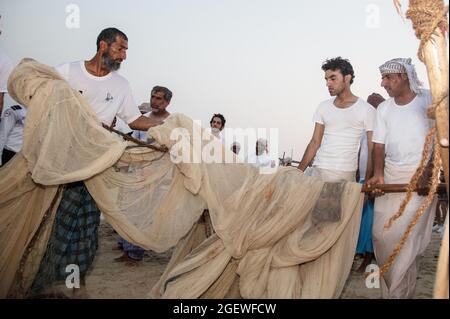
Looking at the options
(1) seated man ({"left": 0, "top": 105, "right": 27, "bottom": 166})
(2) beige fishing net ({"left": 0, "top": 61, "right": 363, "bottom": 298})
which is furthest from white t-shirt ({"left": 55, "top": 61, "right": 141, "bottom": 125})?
(1) seated man ({"left": 0, "top": 105, "right": 27, "bottom": 166})

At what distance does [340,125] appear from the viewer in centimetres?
520

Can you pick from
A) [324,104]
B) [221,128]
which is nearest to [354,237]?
[324,104]

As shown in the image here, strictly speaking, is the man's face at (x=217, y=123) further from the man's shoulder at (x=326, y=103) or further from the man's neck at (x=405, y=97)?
the man's neck at (x=405, y=97)

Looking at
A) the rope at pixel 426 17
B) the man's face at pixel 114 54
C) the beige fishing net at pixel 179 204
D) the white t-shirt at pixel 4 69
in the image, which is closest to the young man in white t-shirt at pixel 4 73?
the white t-shirt at pixel 4 69

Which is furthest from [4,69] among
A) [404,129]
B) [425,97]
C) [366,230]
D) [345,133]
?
[366,230]

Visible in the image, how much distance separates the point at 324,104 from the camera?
549 cm

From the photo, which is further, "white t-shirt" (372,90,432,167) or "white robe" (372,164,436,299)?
"white t-shirt" (372,90,432,167)

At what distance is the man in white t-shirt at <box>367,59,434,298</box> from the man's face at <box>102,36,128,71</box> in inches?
103

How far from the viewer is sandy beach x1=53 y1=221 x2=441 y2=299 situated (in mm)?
4656

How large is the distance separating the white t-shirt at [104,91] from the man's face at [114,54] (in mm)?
91

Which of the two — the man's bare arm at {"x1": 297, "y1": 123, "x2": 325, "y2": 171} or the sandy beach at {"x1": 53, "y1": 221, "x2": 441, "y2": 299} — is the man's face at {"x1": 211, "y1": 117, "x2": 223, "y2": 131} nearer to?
the sandy beach at {"x1": 53, "y1": 221, "x2": 441, "y2": 299}
